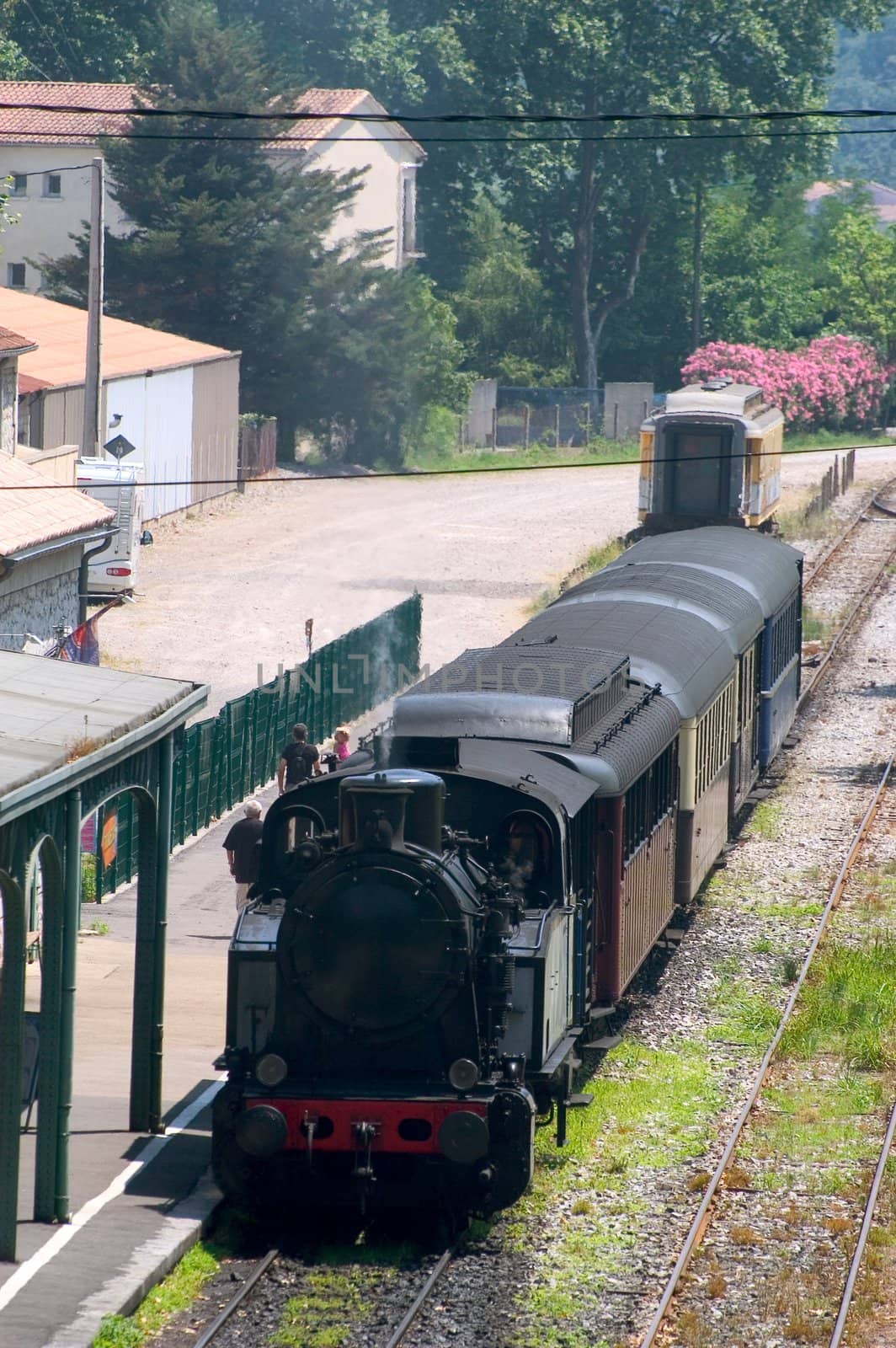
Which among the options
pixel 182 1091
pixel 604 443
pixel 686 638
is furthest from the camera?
pixel 604 443

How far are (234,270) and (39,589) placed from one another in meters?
33.5

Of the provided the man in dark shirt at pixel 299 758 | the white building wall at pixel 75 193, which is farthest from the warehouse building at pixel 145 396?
the man in dark shirt at pixel 299 758

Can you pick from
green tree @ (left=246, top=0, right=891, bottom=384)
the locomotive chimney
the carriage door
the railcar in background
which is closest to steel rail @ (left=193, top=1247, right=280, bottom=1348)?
the locomotive chimney

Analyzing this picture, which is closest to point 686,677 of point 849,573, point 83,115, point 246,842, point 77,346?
point 246,842

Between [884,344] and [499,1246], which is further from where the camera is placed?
[884,344]

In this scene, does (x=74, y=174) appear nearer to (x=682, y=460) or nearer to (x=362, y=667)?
(x=682, y=460)

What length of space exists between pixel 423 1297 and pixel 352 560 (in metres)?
29.6

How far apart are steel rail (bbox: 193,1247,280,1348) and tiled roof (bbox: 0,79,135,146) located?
4660 centimetres

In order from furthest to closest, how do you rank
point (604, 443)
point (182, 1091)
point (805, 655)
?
point (604, 443) < point (805, 655) < point (182, 1091)

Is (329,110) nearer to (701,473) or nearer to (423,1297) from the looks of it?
(701,473)

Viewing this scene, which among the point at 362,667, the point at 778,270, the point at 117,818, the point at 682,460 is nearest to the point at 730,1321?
the point at 117,818

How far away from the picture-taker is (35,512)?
18.5 meters

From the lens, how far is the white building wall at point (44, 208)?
54844mm

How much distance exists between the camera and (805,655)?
30.9 metres
